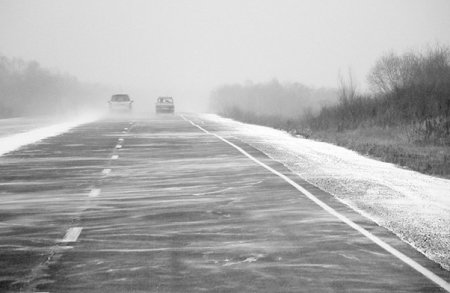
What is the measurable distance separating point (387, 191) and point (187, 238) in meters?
6.10

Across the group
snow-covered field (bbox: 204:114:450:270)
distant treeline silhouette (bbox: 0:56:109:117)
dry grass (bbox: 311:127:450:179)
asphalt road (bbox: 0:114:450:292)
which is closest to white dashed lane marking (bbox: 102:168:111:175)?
asphalt road (bbox: 0:114:450:292)

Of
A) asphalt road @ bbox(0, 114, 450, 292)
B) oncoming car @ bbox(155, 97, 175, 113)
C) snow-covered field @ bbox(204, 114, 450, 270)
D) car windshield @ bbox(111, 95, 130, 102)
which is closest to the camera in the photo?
asphalt road @ bbox(0, 114, 450, 292)

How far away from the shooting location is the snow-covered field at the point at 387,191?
9.86 metres

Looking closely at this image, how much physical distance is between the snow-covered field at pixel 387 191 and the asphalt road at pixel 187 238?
337 mm

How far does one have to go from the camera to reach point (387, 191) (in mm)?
14500

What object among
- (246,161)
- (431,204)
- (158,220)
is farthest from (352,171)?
(158,220)

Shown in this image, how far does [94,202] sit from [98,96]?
5849 inches

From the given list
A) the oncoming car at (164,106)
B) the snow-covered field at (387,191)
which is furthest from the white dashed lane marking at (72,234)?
the oncoming car at (164,106)

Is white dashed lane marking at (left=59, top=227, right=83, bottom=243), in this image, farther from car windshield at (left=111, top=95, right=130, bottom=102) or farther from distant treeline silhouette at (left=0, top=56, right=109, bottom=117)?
distant treeline silhouette at (left=0, top=56, right=109, bottom=117)

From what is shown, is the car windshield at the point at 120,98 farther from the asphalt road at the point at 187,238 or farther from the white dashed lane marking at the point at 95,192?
the white dashed lane marking at the point at 95,192

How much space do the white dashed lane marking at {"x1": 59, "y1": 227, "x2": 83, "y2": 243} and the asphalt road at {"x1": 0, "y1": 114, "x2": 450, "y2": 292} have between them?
0.01 m

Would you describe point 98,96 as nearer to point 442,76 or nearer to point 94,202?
point 442,76

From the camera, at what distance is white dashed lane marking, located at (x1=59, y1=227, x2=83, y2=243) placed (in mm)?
9266

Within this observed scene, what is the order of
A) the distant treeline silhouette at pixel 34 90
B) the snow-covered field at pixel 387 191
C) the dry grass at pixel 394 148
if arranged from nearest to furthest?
the snow-covered field at pixel 387 191, the dry grass at pixel 394 148, the distant treeline silhouette at pixel 34 90
